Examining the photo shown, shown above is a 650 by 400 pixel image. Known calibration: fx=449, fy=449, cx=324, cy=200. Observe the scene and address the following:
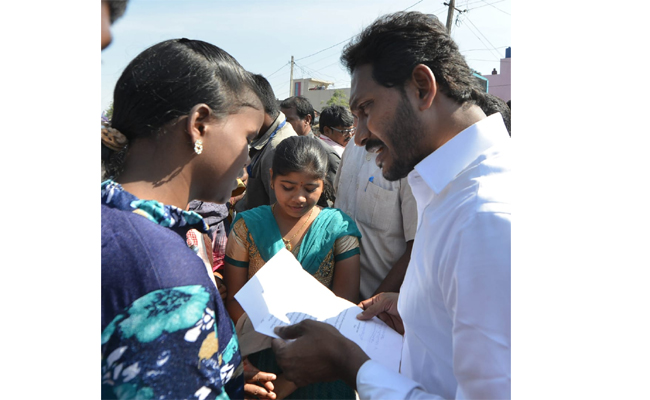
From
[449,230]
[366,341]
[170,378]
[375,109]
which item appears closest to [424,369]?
[366,341]

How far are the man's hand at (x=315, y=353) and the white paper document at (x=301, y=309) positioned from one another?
6 centimetres

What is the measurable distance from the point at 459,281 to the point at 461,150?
1.34ft

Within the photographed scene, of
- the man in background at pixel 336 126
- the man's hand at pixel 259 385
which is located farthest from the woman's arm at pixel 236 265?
the man in background at pixel 336 126

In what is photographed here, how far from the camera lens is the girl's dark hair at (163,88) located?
3.54ft

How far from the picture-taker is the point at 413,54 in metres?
1.40

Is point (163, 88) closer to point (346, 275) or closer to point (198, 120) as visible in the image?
point (198, 120)

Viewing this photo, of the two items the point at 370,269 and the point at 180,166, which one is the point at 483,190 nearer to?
the point at 180,166

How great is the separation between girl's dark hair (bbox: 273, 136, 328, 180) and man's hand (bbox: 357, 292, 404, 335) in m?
0.99

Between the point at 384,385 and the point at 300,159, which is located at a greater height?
the point at 300,159

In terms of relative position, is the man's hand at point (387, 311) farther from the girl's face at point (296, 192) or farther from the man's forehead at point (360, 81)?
the girl's face at point (296, 192)

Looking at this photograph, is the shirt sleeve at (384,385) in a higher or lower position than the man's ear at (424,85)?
lower

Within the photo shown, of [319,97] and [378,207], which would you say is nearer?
[378,207]

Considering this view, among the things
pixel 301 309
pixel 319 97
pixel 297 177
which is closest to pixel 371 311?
pixel 301 309
